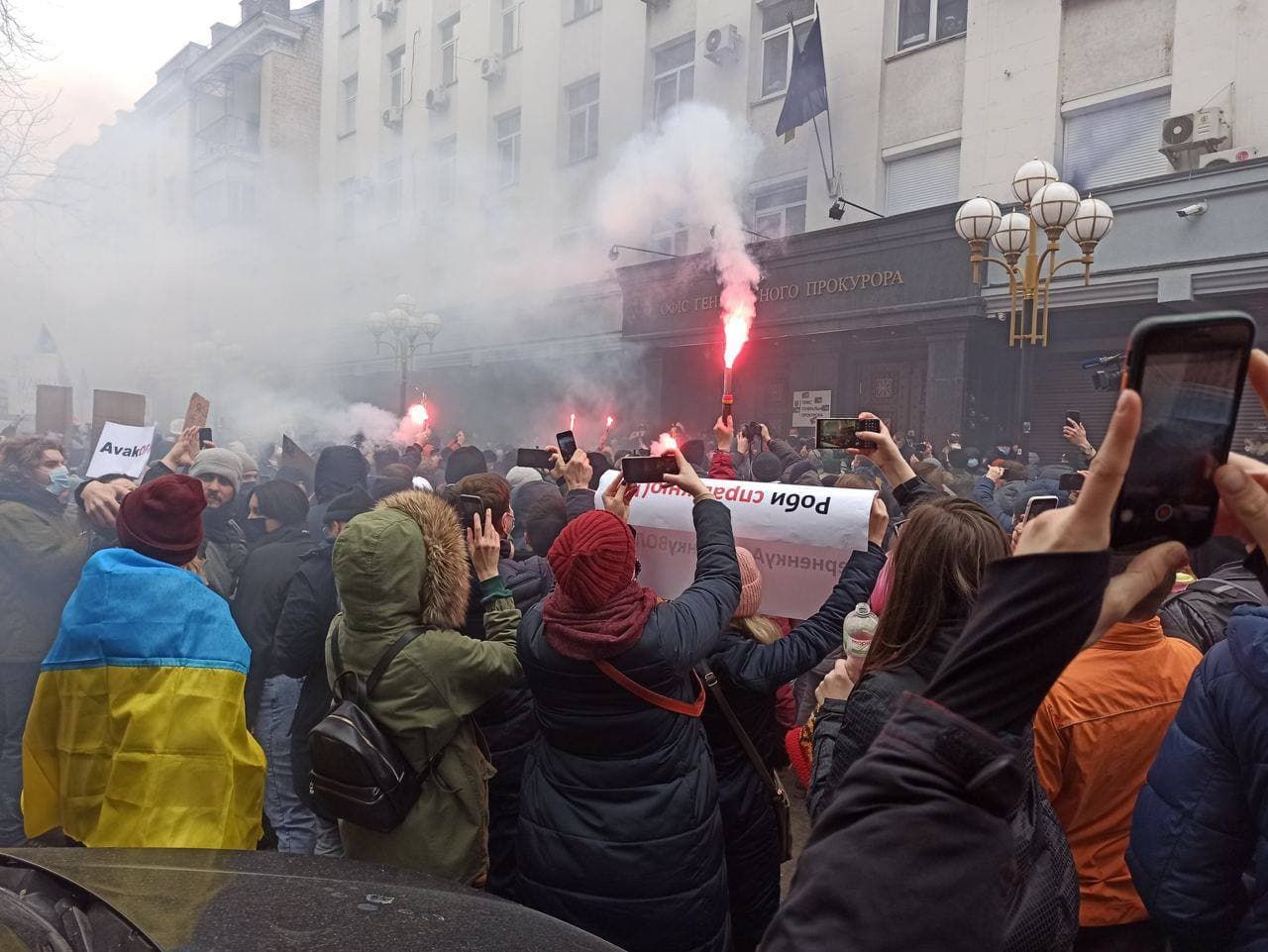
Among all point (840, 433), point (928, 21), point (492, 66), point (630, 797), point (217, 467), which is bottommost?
point (630, 797)

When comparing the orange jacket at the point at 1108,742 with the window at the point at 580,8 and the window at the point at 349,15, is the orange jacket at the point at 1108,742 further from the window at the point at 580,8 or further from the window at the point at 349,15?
the window at the point at 349,15

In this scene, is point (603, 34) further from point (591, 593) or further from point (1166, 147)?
point (591, 593)

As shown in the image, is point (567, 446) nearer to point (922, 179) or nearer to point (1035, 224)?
point (1035, 224)

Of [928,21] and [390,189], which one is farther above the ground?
[390,189]

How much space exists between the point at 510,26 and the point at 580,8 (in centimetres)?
313

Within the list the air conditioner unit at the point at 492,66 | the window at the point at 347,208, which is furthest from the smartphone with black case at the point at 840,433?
the window at the point at 347,208

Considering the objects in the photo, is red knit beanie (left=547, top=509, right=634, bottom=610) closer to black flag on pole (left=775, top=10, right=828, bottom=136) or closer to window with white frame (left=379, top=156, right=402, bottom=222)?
black flag on pole (left=775, top=10, right=828, bottom=136)

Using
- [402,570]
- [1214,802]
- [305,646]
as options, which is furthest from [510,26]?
[1214,802]

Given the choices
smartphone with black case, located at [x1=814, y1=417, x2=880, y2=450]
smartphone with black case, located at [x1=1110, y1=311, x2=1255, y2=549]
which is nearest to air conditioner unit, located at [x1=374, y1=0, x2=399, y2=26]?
smartphone with black case, located at [x1=814, y1=417, x2=880, y2=450]

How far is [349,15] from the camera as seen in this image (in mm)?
28984

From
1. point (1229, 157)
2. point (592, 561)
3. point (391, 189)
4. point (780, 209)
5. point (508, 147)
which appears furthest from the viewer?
point (391, 189)

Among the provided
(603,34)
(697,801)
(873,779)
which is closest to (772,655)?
(697,801)

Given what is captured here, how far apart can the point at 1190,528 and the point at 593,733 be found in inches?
67.8

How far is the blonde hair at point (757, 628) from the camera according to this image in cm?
285
